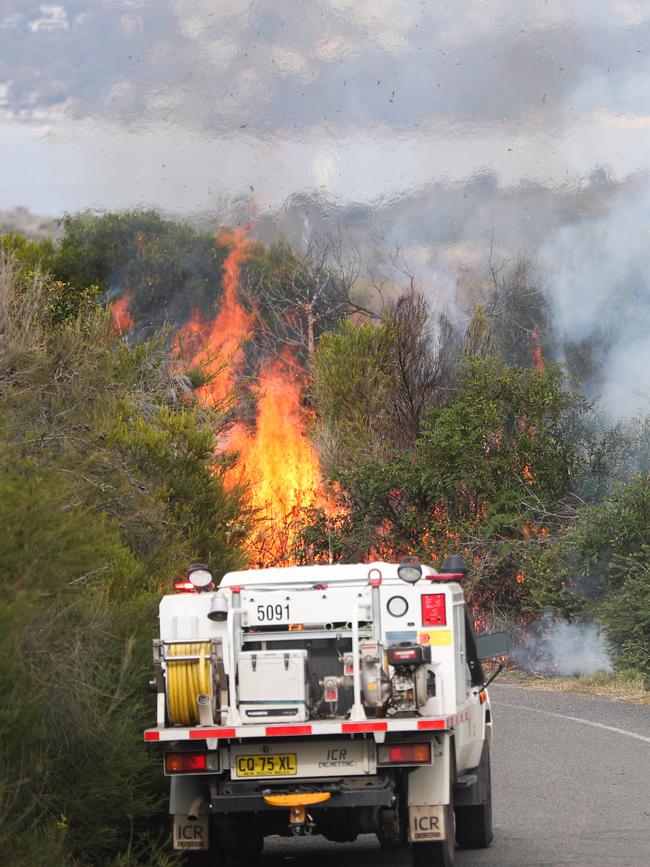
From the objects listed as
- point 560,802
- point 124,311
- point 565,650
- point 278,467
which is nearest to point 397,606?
point 560,802

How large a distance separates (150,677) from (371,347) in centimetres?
2907

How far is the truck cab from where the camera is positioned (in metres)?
9.37

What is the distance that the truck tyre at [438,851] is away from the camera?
970 centimetres

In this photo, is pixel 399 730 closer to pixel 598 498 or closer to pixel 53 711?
pixel 53 711

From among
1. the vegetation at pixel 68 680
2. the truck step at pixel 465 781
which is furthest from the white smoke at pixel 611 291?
the truck step at pixel 465 781

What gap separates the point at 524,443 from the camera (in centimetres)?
3409

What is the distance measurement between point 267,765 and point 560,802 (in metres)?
4.08

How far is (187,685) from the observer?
9.45 metres

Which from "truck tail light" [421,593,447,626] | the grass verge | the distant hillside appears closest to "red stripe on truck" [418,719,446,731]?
"truck tail light" [421,593,447,626]

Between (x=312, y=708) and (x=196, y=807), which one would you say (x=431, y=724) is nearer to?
(x=312, y=708)

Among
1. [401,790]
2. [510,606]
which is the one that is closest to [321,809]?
[401,790]

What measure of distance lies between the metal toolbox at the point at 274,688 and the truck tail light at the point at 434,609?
803 mm

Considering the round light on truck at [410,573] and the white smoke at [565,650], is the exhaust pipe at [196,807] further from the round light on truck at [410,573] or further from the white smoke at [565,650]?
the white smoke at [565,650]

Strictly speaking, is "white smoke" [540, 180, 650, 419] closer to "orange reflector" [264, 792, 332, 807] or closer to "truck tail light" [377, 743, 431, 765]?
"truck tail light" [377, 743, 431, 765]
